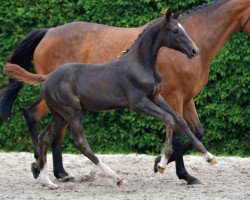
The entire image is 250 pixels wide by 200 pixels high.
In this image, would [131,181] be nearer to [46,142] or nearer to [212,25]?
[46,142]

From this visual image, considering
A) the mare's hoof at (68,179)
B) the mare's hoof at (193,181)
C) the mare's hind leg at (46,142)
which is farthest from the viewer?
the mare's hoof at (68,179)

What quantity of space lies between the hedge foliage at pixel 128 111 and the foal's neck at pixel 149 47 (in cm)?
328

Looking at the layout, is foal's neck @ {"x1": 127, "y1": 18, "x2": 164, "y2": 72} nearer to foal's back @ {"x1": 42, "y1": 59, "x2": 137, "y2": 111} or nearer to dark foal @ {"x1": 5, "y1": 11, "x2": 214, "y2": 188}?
dark foal @ {"x1": 5, "y1": 11, "x2": 214, "y2": 188}

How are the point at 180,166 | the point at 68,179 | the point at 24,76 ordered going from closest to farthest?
the point at 24,76
the point at 180,166
the point at 68,179

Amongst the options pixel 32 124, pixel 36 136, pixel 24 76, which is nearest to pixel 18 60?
pixel 32 124

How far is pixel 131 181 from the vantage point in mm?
9094

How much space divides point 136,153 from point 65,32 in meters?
2.63

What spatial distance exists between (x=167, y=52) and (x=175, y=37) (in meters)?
1.02

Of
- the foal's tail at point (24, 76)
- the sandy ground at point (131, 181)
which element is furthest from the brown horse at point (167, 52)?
the foal's tail at point (24, 76)

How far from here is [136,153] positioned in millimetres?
11727

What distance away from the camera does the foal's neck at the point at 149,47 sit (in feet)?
26.4

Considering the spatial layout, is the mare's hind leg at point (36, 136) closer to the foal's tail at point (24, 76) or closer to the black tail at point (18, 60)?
the black tail at point (18, 60)

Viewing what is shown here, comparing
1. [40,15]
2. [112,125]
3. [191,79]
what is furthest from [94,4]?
[191,79]

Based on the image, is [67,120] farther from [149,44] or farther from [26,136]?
[26,136]
